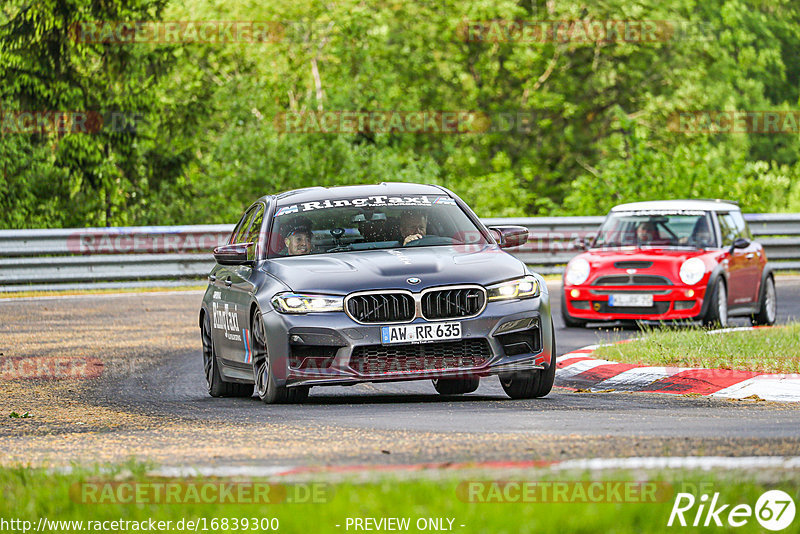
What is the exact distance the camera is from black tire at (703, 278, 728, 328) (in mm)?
16672

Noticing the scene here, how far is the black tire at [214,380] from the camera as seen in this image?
11.6 m

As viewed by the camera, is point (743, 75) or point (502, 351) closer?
point (502, 351)

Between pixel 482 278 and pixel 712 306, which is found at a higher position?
pixel 482 278

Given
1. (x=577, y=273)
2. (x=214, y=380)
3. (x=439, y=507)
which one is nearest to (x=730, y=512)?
(x=439, y=507)

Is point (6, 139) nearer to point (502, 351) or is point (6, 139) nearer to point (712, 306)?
point (712, 306)

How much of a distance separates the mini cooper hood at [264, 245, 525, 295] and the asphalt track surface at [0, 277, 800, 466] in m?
0.83

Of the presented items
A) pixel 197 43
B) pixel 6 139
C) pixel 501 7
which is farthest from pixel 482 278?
pixel 501 7

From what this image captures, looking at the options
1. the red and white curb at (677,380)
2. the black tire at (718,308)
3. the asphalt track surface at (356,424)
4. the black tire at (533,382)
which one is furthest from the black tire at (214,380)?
the black tire at (718,308)

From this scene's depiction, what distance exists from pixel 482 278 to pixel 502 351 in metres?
0.52

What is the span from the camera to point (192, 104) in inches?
1419

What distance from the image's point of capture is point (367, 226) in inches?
435

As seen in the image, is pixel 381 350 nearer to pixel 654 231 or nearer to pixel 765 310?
pixel 654 231

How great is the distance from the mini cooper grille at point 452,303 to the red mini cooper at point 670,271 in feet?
23.6

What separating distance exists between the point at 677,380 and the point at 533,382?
1.57 meters
